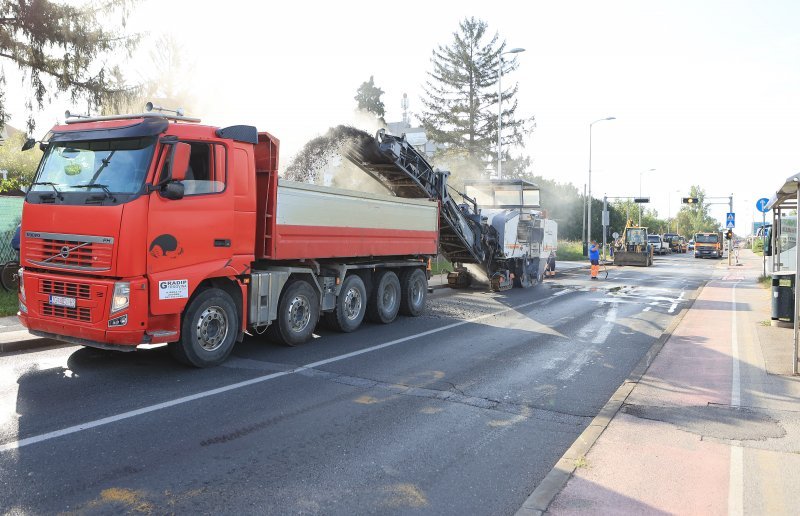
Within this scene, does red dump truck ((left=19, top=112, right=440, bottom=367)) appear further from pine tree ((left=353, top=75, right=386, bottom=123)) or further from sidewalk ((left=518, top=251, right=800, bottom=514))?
pine tree ((left=353, top=75, right=386, bottom=123))

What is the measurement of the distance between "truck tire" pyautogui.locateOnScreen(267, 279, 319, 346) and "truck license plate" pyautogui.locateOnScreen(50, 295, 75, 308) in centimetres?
274

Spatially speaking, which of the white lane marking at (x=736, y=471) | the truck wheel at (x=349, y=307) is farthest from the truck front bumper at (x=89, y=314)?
the white lane marking at (x=736, y=471)

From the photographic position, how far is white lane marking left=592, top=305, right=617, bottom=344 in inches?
409

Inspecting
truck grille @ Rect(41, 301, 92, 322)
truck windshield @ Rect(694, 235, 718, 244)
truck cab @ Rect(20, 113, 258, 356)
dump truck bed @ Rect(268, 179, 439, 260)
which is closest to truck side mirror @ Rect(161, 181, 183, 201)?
truck cab @ Rect(20, 113, 258, 356)

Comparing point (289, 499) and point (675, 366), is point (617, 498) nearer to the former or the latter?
point (289, 499)

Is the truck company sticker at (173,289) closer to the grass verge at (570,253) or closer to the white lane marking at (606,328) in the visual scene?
the white lane marking at (606,328)

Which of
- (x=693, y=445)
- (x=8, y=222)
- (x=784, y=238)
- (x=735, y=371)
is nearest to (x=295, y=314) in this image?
(x=693, y=445)

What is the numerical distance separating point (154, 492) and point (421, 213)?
29.3 feet

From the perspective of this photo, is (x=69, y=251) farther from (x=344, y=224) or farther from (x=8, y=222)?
(x=8, y=222)

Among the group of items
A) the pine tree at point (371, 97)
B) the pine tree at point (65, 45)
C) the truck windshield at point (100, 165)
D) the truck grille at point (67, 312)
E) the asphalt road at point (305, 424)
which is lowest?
the asphalt road at point (305, 424)

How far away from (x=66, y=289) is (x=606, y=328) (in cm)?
926

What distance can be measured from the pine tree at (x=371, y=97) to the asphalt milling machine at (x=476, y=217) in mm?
30098

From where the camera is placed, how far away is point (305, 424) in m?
5.50

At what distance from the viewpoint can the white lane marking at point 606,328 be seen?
1040 cm
